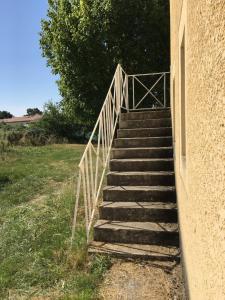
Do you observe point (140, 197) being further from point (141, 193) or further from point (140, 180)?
point (140, 180)

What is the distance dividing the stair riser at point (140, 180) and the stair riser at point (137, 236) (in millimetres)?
1074

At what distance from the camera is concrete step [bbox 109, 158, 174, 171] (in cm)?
558

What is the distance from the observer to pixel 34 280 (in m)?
3.76

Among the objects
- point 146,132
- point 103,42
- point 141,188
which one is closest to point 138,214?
point 141,188

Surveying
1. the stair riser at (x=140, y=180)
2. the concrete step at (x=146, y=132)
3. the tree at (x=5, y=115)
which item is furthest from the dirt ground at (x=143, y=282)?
the tree at (x=5, y=115)

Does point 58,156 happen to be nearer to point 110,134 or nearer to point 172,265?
point 110,134

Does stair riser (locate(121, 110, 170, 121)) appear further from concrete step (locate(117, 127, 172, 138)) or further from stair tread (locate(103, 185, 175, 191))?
stair tread (locate(103, 185, 175, 191))

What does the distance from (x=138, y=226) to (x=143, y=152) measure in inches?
66.2

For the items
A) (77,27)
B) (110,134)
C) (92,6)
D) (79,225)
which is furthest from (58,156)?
(79,225)

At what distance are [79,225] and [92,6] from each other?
1017cm

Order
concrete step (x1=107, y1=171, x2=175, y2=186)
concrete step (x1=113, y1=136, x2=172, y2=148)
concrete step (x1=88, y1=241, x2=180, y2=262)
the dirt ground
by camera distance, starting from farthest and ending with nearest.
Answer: concrete step (x1=113, y1=136, x2=172, y2=148), concrete step (x1=107, y1=171, x2=175, y2=186), concrete step (x1=88, y1=241, x2=180, y2=262), the dirt ground

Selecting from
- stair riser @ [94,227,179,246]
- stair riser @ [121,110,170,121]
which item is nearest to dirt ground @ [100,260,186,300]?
stair riser @ [94,227,179,246]

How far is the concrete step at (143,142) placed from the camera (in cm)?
615

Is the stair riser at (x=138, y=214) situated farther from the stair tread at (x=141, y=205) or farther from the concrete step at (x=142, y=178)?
the concrete step at (x=142, y=178)
